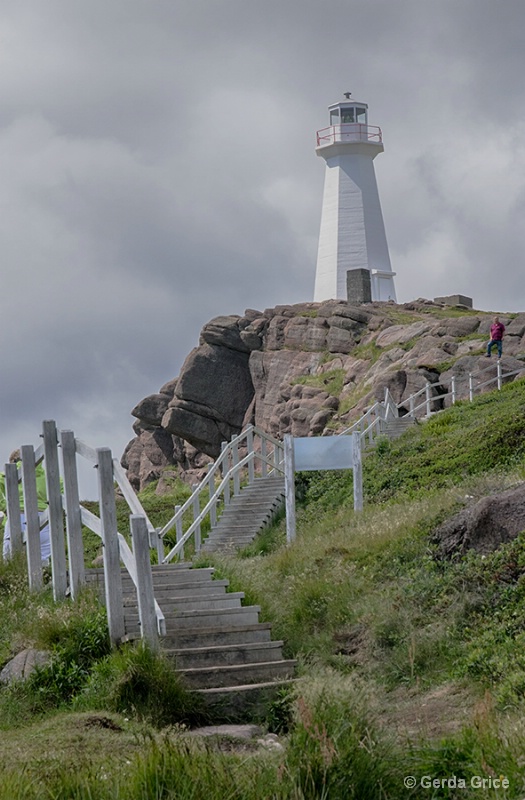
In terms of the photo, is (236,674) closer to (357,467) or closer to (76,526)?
(76,526)

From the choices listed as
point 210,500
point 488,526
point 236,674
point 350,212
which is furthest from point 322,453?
point 350,212

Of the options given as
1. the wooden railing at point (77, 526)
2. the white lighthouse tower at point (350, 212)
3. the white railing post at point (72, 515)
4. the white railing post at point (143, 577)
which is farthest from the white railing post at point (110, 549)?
the white lighthouse tower at point (350, 212)

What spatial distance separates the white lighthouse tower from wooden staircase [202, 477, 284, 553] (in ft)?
111

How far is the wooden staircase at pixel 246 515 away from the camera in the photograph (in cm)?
2184

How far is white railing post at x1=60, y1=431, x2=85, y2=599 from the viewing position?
11.9 meters

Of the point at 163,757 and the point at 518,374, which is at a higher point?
the point at 518,374

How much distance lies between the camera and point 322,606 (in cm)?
1305

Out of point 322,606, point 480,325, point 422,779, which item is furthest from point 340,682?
point 480,325

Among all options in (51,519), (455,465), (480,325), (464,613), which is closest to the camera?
(464,613)

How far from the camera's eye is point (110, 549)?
35.0 feet

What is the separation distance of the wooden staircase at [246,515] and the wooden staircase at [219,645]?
9149mm

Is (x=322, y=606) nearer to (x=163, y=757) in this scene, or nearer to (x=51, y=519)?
(x=51, y=519)

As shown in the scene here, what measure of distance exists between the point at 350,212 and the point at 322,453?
4180 cm

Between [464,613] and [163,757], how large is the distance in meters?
5.78
